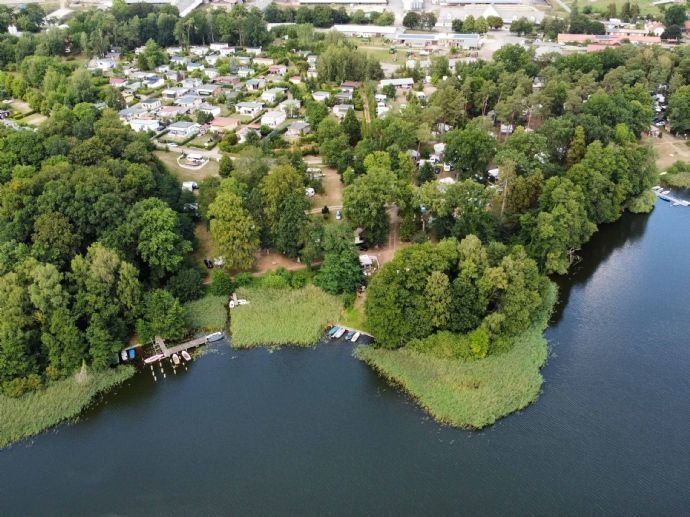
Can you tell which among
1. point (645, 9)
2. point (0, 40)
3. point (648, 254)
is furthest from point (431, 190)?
point (645, 9)

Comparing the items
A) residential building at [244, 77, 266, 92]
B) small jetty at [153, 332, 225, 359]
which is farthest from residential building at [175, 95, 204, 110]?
small jetty at [153, 332, 225, 359]

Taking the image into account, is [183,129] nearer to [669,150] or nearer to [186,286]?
[186,286]

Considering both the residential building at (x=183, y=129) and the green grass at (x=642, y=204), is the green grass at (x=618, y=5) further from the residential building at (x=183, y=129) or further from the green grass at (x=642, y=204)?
the residential building at (x=183, y=129)

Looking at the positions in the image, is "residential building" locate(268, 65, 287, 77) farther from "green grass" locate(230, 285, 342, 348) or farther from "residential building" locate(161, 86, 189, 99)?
"green grass" locate(230, 285, 342, 348)

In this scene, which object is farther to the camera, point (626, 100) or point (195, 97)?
point (195, 97)

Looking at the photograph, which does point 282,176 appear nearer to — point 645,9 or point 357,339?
point 357,339

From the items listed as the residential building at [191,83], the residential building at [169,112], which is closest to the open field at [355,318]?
the residential building at [169,112]

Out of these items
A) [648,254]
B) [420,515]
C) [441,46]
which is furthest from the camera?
[441,46]

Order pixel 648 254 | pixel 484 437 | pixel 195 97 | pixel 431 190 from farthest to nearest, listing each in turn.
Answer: pixel 195 97
pixel 648 254
pixel 431 190
pixel 484 437
